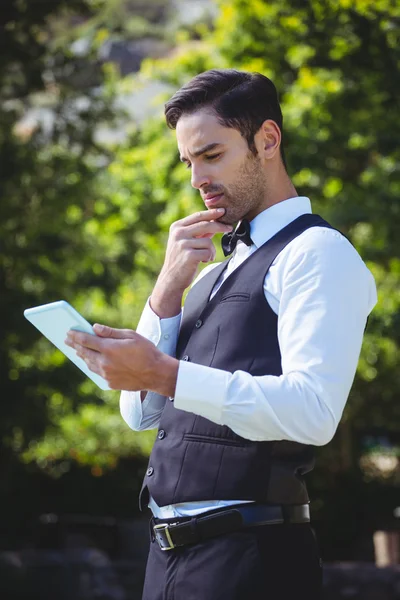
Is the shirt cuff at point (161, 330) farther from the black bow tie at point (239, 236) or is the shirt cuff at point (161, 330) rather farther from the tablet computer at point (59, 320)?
the tablet computer at point (59, 320)

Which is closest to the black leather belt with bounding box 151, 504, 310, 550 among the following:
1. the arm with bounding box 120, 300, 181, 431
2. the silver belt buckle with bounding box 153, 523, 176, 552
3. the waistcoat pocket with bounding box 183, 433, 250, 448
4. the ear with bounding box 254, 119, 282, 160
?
the silver belt buckle with bounding box 153, 523, 176, 552

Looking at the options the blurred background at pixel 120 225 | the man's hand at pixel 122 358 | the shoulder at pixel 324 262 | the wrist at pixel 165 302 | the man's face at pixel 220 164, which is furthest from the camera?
the blurred background at pixel 120 225

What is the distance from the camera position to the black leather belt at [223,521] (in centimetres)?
203

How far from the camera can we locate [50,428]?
8992mm

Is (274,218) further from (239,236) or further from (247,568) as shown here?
(247,568)

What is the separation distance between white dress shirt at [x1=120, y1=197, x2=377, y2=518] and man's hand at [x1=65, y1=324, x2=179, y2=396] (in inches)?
1.9

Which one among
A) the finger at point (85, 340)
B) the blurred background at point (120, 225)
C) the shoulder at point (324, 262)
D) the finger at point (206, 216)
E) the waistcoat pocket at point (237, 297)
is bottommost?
the blurred background at point (120, 225)

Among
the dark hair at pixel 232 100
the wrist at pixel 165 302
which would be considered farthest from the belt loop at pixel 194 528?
the dark hair at pixel 232 100

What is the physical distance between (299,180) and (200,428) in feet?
21.0

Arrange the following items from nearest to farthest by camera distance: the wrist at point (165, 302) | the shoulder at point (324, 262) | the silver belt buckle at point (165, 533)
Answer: the shoulder at point (324, 262)
the silver belt buckle at point (165, 533)
the wrist at point (165, 302)

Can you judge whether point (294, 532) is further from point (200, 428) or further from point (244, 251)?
point (244, 251)

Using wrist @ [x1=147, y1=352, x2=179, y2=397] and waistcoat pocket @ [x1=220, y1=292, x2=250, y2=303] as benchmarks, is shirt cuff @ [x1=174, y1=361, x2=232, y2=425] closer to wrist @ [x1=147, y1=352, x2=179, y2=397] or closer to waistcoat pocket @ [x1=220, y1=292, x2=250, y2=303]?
wrist @ [x1=147, y1=352, x2=179, y2=397]

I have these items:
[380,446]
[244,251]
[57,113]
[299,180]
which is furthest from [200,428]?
[380,446]

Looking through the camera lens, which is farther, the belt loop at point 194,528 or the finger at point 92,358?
the belt loop at point 194,528
